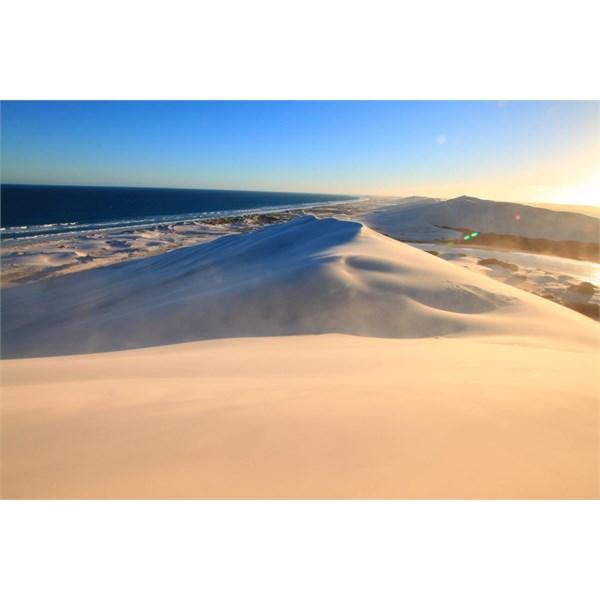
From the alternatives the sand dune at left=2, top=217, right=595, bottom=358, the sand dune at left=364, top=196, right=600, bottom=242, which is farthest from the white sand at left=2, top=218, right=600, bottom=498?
the sand dune at left=364, top=196, right=600, bottom=242

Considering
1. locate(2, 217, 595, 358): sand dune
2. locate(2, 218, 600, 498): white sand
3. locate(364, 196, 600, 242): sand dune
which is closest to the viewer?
locate(2, 218, 600, 498): white sand

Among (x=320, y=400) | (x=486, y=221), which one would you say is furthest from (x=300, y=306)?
(x=486, y=221)

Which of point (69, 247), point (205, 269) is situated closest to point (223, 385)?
point (205, 269)

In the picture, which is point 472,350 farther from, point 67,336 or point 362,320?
point 67,336

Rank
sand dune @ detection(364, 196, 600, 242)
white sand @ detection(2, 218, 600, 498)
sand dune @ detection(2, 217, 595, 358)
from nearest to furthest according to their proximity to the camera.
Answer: white sand @ detection(2, 218, 600, 498) → sand dune @ detection(2, 217, 595, 358) → sand dune @ detection(364, 196, 600, 242)

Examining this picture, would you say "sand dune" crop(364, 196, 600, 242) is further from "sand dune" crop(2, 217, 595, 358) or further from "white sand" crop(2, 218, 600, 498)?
"white sand" crop(2, 218, 600, 498)

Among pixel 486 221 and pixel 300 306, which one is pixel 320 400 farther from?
pixel 486 221
